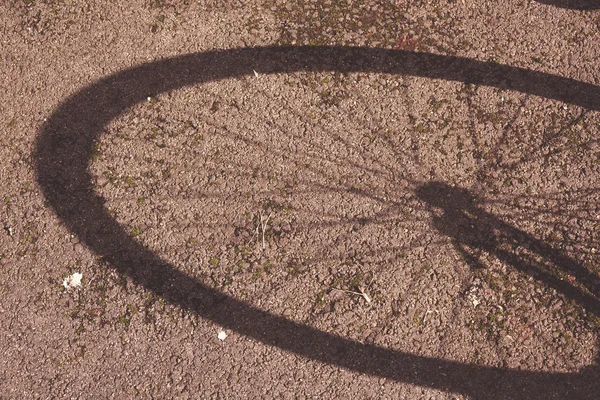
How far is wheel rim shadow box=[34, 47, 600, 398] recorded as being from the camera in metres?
3.14

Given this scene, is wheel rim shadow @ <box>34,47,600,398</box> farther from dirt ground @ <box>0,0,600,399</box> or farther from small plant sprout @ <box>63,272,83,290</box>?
small plant sprout @ <box>63,272,83,290</box>

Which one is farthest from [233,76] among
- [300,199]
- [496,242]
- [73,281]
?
[496,242]

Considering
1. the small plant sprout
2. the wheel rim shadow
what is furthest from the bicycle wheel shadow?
the small plant sprout

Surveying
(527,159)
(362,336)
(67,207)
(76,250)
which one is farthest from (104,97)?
(527,159)

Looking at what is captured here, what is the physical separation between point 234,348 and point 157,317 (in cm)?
56

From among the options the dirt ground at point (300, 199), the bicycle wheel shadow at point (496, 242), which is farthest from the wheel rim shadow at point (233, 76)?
the bicycle wheel shadow at point (496, 242)

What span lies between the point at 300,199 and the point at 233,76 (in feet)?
3.69

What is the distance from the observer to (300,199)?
11.7ft

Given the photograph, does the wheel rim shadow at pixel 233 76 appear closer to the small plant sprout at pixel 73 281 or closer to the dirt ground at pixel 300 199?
the dirt ground at pixel 300 199

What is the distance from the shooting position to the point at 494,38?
3902mm

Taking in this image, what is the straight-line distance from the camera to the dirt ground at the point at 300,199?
3221 mm

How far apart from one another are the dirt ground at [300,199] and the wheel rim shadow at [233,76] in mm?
14

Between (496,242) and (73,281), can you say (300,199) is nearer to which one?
(496,242)

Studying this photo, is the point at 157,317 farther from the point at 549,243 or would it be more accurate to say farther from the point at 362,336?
the point at 549,243
